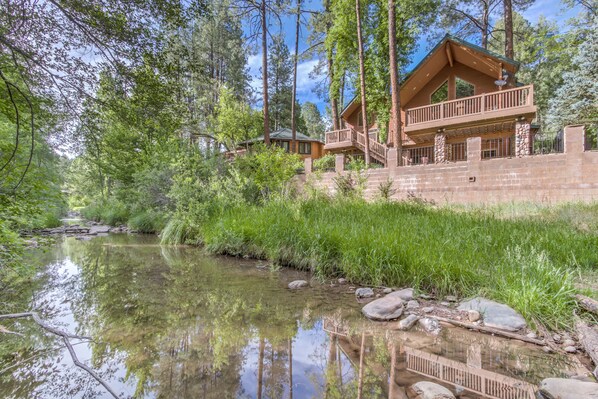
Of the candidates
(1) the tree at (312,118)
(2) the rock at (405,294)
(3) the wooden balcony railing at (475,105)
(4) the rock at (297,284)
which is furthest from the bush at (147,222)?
(1) the tree at (312,118)

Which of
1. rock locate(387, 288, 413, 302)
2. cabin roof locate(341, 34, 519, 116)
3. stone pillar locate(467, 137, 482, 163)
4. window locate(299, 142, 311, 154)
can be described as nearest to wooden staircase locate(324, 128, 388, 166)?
cabin roof locate(341, 34, 519, 116)

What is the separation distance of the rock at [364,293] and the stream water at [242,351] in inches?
4.8

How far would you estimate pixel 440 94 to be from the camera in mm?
17531

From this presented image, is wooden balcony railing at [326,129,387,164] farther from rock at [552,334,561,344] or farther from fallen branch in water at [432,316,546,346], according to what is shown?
rock at [552,334,561,344]

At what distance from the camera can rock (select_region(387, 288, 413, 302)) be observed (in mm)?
4164

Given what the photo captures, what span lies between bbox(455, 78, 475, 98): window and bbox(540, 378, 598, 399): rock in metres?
17.6

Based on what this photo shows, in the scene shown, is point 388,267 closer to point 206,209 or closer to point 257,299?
point 257,299

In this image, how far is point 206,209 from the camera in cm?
1003

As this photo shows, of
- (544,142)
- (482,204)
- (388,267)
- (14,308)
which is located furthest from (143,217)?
(544,142)

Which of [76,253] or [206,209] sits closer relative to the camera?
[76,253]

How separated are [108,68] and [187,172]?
24.6 feet

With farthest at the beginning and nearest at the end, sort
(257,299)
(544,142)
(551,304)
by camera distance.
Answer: (544,142) → (257,299) → (551,304)

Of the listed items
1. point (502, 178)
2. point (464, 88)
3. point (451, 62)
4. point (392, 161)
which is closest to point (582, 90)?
point (464, 88)

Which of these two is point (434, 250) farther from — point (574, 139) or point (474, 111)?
point (474, 111)
